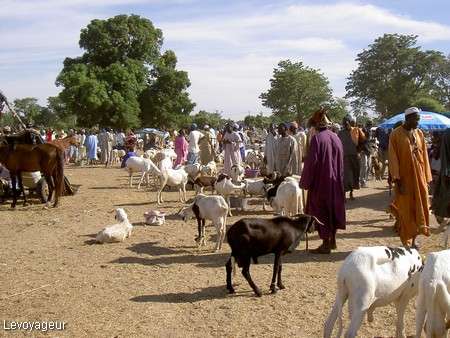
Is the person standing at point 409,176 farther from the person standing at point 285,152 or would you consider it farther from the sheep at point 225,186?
the sheep at point 225,186

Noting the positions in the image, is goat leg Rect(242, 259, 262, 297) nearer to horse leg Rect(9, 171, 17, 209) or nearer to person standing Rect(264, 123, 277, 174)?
person standing Rect(264, 123, 277, 174)

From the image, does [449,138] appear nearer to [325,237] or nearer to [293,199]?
[325,237]

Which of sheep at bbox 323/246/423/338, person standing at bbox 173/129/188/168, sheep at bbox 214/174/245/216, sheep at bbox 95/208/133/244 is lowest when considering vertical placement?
sheep at bbox 95/208/133/244

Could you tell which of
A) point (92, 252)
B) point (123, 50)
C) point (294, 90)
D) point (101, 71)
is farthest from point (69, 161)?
point (294, 90)

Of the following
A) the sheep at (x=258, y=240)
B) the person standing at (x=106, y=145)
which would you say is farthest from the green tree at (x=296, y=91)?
the sheep at (x=258, y=240)

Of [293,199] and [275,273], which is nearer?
[275,273]

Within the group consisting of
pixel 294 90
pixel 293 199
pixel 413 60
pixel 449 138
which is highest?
pixel 413 60

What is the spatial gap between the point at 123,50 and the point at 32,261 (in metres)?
33.8

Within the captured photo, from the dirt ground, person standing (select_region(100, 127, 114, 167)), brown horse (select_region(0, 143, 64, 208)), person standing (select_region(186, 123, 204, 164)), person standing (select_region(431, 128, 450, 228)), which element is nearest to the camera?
the dirt ground

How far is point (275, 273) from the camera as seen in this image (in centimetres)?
546

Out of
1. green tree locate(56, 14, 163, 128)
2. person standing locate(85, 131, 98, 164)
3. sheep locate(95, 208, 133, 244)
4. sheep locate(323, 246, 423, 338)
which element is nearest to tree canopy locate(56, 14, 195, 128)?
green tree locate(56, 14, 163, 128)

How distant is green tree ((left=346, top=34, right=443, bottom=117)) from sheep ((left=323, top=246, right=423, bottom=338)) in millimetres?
47855

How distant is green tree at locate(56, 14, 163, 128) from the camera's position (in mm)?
34094

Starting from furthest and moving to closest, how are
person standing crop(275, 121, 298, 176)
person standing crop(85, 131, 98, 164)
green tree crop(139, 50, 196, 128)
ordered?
green tree crop(139, 50, 196, 128) < person standing crop(85, 131, 98, 164) < person standing crop(275, 121, 298, 176)
